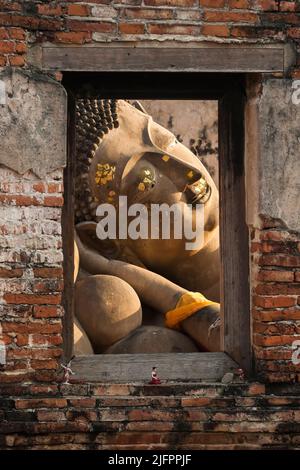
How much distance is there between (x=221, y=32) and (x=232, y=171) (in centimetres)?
87

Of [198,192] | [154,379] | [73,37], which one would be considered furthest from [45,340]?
[198,192]

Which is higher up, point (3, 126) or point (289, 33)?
point (289, 33)

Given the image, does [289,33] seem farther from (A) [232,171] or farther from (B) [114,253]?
(B) [114,253]

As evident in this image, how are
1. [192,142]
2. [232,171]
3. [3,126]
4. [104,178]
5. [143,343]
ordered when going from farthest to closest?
1. [192,142]
2. [104,178]
3. [143,343]
4. [232,171]
5. [3,126]

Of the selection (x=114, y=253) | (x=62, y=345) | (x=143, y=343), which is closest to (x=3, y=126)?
(x=62, y=345)

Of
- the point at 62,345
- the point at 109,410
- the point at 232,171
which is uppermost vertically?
the point at 232,171

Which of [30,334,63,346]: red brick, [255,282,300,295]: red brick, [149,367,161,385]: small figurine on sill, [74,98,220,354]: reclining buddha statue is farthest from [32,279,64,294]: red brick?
[74,98,220,354]: reclining buddha statue

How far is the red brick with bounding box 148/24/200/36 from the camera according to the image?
Result: 5156 mm

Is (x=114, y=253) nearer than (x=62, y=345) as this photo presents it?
No

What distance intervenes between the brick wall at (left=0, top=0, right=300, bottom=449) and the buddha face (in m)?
2.92

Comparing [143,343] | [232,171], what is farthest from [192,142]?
[232,171]

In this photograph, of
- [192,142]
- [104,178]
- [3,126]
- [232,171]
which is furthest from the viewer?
[192,142]

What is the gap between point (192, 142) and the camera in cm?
1187

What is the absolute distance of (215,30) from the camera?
5184 mm
